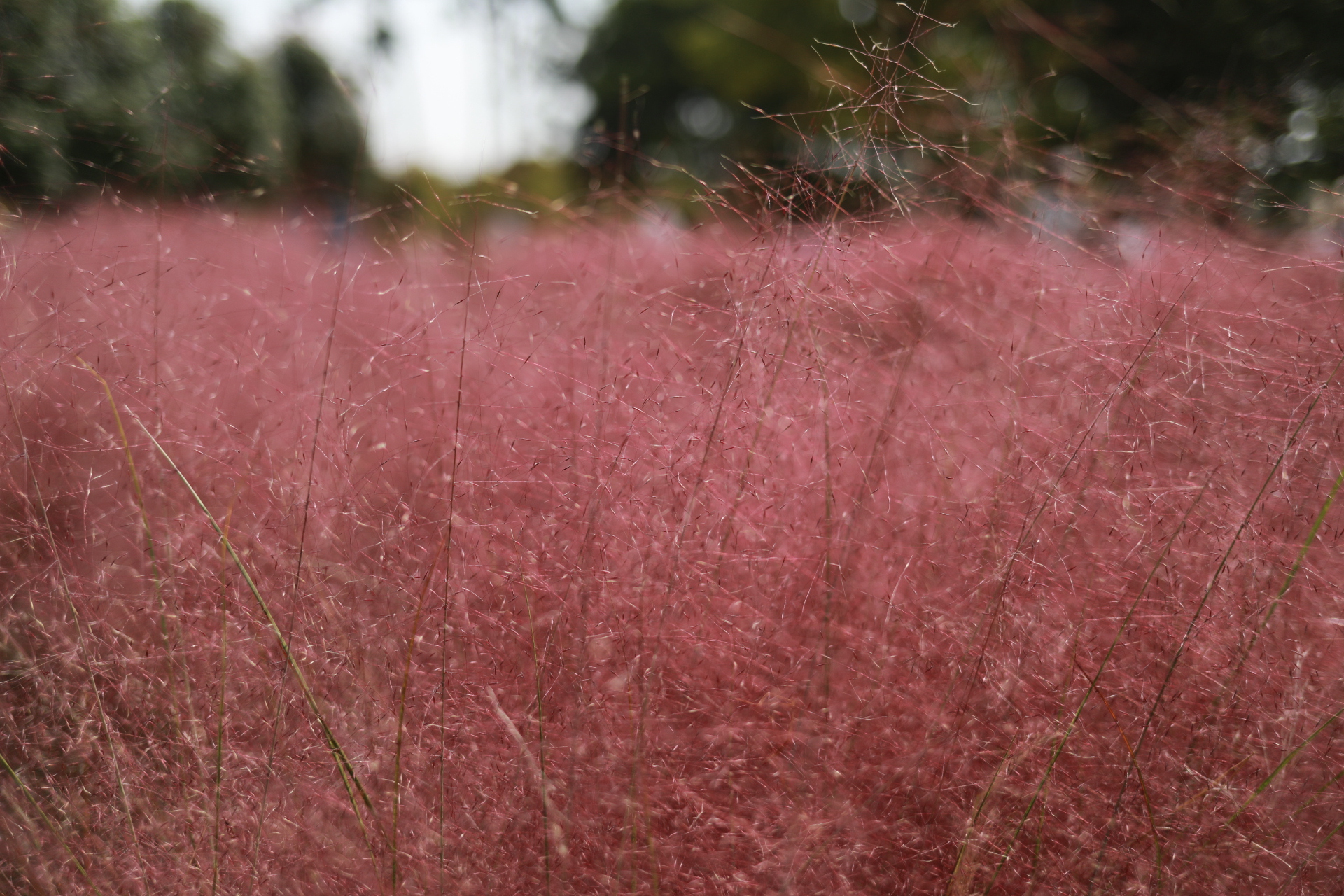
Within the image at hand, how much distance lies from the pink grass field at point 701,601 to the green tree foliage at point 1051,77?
14.1 inches

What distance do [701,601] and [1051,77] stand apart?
6.24 metres

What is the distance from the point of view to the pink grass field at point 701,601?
40.8 inches

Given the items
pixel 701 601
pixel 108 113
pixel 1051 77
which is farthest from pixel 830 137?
pixel 1051 77

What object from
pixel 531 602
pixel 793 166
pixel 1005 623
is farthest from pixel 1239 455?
pixel 531 602

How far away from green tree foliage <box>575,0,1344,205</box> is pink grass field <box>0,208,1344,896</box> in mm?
357

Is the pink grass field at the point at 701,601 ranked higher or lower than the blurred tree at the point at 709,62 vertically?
lower

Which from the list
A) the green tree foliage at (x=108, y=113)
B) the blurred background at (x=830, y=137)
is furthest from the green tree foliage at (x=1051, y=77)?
the green tree foliage at (x=108, y=113)

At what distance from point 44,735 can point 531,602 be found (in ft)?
2.61

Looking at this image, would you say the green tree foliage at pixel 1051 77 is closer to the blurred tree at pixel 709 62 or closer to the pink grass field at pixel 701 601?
the blurred tree at pixel 709 62

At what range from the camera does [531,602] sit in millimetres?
1153

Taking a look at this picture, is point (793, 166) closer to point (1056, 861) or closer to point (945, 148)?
point (945, 148)

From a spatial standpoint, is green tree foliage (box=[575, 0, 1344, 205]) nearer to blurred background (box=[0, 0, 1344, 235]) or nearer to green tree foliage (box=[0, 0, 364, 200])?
blurred background (box=[0, 0, 1344, 235])

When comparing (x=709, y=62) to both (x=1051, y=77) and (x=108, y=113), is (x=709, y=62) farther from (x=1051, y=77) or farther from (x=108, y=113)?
(x=108, y=113)

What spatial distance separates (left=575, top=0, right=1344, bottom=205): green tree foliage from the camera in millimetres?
1521
